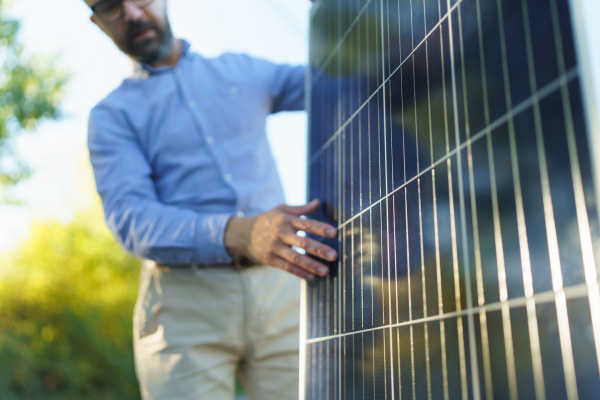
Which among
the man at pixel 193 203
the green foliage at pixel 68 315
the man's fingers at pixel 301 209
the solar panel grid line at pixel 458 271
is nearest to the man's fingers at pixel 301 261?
the man's fingers at pixel 301 209

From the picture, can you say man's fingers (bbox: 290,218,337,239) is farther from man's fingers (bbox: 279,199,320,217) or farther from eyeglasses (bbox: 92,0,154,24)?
eyeglasses (bbox: 92,0,154,24)

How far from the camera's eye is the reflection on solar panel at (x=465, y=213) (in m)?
0.79

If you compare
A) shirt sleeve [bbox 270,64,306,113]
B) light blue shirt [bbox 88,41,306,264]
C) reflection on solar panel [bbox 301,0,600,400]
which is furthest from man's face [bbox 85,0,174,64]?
reflection on solar panel [bbox 301,0,600,400]

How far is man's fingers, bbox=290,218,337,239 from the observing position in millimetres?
1845

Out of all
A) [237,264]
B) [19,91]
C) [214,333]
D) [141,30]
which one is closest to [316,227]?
[237,264]

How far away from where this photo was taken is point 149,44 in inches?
110

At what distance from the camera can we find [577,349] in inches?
30.0

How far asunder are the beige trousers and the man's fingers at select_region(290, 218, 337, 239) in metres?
0.77

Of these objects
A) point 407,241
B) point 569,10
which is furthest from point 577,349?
point 407,241

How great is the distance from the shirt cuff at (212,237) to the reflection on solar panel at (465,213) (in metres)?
0.59

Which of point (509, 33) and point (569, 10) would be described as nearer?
point (569, 10)

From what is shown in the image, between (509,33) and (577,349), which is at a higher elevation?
(509,33)

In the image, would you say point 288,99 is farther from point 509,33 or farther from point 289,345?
point 509,33

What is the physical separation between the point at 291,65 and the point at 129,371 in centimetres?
1221
